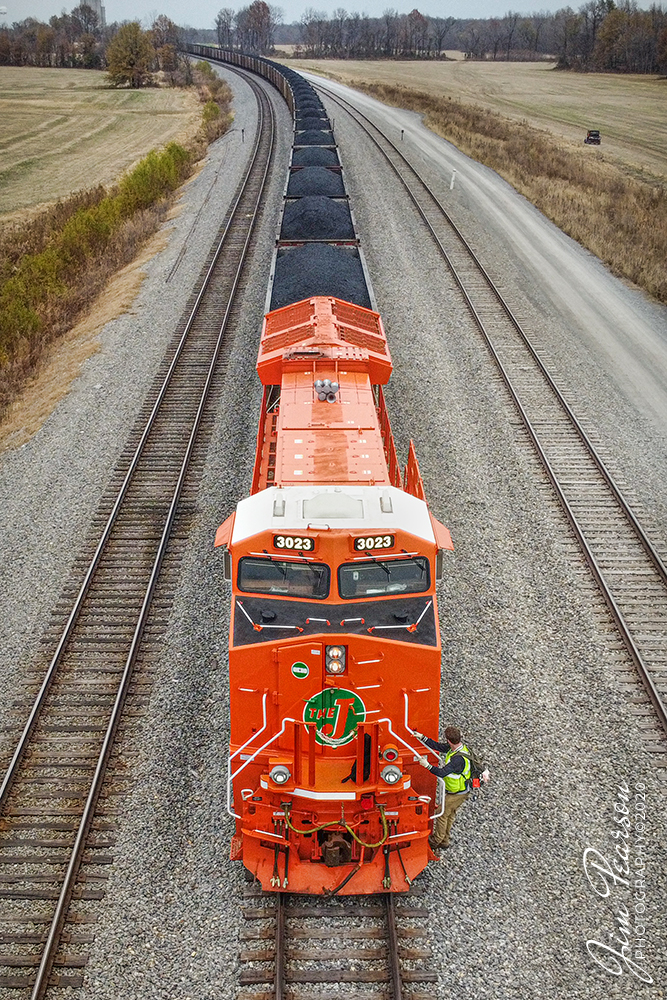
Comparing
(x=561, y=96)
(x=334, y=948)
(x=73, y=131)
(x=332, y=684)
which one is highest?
(x=561, y=96)

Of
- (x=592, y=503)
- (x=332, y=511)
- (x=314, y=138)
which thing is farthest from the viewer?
(x=314, y=138)

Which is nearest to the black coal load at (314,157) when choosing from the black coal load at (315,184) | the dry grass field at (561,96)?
the black coal load at (315,184)

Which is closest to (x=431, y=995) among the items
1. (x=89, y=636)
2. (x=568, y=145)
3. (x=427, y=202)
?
(x=89, y=636)

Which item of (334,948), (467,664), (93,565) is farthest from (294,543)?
(93,565)

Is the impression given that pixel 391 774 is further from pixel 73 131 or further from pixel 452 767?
pixel 73 131

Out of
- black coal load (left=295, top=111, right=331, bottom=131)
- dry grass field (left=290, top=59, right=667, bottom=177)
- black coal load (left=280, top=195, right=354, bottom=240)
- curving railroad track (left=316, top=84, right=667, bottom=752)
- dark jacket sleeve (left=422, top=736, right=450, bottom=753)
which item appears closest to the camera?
dark jacket sleeve (left=422, top=736, right=450, bottom=753)

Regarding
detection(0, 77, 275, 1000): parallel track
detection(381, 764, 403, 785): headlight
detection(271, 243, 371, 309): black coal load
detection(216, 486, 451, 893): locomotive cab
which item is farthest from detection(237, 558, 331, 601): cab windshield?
detection(271, 243, 371, 309): black coal load

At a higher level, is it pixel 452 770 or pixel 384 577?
pixel 384 577

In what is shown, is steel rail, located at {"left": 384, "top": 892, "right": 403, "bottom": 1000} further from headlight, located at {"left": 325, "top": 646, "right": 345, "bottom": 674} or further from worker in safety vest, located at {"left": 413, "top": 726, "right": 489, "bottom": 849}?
headlight, located at {"left": 325, "top": 646, "right": 345, "bottom": 674}
